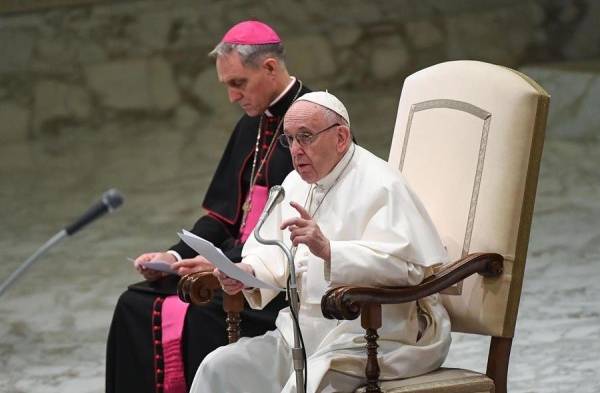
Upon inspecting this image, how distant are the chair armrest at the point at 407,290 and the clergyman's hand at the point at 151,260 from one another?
116 centimetres

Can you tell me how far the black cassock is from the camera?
4930mm

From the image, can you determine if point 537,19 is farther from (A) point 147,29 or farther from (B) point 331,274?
(B) point 331,274

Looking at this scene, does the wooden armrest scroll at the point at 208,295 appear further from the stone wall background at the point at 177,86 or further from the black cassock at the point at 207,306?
the stone wall background at the point at 177,86

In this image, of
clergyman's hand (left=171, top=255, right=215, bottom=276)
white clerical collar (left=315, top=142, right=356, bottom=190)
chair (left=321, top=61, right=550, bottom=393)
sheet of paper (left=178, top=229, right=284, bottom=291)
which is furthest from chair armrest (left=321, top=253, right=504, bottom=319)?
clergyman's hand (left=171, top=255, right=215, bottom=276)

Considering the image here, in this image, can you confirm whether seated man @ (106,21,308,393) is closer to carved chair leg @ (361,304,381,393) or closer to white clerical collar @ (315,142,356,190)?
white clerical collar @ (315,142,356,190)

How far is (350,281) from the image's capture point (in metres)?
4.11

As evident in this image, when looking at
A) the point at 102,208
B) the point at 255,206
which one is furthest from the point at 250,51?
the point at 102,208

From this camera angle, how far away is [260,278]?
174 inches

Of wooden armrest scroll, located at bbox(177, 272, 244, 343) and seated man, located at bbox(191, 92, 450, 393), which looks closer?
seated man, located at bbox(191, 92, 450, 393)

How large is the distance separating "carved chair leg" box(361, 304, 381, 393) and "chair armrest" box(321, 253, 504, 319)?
0.02 metres

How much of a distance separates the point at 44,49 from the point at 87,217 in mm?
8359

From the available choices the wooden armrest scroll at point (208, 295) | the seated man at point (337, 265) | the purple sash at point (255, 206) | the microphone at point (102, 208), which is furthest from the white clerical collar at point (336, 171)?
the microphone at point (102, 208)

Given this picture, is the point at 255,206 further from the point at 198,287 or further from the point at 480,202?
the point at 480,202

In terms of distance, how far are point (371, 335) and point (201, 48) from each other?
24.2ft
